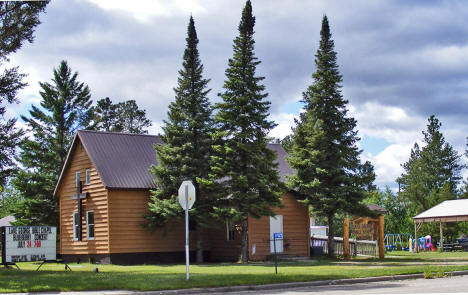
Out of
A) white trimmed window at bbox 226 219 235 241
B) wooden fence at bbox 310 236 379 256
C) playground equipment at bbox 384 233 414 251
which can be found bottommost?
playground equipment at bbox 384 233 414 251

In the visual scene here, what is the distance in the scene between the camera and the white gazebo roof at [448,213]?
Result: 4028 cm

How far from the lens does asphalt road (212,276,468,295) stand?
48.6 feet

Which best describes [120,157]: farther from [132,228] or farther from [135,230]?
[135,230]

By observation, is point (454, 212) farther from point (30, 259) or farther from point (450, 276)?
point (30, 259)

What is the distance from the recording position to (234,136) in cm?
2991

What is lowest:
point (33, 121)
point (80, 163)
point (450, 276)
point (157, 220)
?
point (450, 276)

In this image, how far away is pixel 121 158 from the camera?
32.8m

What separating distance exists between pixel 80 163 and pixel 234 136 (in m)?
9.75

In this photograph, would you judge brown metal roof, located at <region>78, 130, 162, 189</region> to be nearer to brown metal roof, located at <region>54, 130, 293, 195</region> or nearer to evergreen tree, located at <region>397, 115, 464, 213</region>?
brown metal roof, located at <region>54, 130, 293, 195</region>

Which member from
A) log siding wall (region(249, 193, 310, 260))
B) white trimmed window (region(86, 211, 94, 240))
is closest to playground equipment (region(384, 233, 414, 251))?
log siding wall (region(249, 193, 310, 260))

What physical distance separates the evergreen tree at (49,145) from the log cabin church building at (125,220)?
8046 mm

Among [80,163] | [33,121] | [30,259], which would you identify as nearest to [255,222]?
[80,163]

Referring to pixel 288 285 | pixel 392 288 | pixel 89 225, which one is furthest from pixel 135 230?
pixel 392 288

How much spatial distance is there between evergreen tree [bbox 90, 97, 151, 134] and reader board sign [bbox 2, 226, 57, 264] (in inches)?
1700
